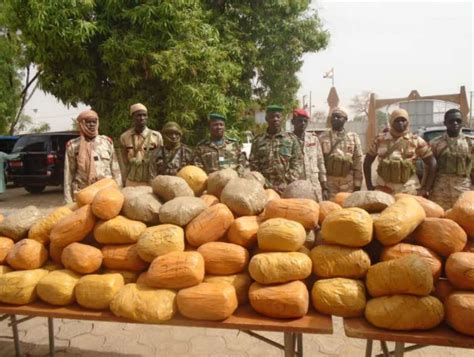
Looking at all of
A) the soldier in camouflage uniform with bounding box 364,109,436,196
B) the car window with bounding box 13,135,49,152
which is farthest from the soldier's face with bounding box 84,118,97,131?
the car window with bounding box 13,135,49,152

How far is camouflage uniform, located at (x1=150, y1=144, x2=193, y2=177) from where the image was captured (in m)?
3.48

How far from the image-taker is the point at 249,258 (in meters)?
1.73

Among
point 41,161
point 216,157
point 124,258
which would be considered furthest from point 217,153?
point 41,161

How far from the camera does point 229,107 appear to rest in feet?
26.6

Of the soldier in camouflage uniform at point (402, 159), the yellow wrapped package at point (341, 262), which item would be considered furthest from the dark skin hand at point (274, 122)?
the yellow wrapped package at point (341, 262)

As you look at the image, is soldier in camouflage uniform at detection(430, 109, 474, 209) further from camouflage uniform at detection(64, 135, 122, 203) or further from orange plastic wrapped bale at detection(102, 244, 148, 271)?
camouflage uniform at detection(64, 135, 122, 203)

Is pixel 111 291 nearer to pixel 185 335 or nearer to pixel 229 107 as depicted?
pixel 185 335

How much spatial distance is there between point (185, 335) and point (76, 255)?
1.49 m

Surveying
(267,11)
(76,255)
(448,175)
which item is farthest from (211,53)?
(76,255)

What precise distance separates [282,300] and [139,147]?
2832 mm

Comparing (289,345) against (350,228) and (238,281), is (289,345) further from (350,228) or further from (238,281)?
(350,228)

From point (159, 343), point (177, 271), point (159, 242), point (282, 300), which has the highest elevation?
point (159, 242)

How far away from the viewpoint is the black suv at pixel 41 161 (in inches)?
382

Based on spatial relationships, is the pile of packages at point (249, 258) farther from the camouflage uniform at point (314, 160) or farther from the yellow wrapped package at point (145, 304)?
the camouflage uniform at point (314, 160)
